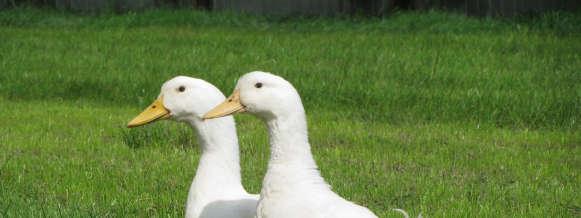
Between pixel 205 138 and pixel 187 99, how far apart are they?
19 cm

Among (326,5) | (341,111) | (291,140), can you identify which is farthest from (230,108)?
(326,5)

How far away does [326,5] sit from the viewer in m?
17.6

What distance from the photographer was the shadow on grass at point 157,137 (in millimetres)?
7832

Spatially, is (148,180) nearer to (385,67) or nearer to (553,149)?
(553,149)

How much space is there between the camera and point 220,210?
15.4 ft

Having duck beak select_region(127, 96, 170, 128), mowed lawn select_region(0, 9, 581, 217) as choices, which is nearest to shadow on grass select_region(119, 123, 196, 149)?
mowed lawn select_region(0, 9, 581, 217)

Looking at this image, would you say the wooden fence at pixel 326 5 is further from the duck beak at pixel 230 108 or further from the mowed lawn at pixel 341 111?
the duck beak at pixel 230 108

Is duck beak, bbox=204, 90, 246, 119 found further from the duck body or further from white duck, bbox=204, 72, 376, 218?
the duck body

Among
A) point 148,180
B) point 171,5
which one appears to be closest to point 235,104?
point 148,180

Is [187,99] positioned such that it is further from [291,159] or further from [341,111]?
[341,111]

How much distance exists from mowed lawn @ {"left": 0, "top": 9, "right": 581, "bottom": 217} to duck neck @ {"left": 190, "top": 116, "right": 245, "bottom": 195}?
786 millimetres

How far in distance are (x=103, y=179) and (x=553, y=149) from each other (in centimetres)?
313

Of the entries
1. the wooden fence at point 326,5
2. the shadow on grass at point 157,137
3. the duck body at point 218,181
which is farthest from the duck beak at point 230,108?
the wooden fence at point 326,5

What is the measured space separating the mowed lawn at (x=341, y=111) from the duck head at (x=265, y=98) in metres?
1.40
